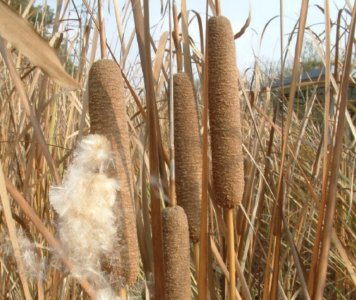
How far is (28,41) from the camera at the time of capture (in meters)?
0.51

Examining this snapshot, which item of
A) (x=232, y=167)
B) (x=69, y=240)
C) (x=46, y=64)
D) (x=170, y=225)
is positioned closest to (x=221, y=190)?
(x=232, y=167)

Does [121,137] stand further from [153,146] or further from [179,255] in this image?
[179,255]

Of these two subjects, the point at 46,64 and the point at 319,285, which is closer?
the point at 46,64

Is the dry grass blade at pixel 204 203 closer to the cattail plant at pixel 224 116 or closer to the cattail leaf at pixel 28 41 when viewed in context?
the cattail plant at pixel 224 116

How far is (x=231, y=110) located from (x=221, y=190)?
0.13m

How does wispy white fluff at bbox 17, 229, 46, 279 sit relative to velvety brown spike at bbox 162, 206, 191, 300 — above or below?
below

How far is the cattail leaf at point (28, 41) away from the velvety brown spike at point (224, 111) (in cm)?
41

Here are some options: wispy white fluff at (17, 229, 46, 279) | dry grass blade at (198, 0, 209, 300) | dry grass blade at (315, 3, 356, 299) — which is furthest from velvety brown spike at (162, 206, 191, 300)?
wispy white fluff at (17, 229, 46, 279)

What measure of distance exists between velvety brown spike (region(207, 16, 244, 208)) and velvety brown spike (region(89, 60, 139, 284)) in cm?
19

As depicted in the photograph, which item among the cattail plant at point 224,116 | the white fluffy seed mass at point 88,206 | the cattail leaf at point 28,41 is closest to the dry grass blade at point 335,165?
the cattail plant at point 224,116

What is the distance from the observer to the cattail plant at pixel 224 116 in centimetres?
89

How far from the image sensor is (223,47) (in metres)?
0.89

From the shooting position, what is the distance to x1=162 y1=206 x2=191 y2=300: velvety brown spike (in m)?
0.80

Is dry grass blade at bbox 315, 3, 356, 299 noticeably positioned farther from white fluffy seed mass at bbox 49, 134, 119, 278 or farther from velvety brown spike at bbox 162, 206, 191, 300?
white fluffy seed mass at bbox 49, 134, 119, 278
